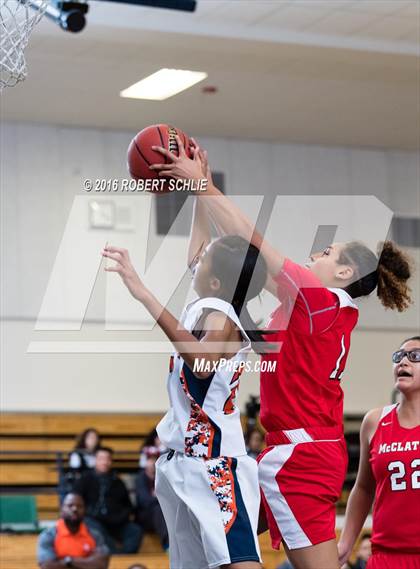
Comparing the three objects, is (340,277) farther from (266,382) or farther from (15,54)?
(15,54)

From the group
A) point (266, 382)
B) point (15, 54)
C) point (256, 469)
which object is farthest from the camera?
point (15, 54)

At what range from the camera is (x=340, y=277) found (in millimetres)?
4680

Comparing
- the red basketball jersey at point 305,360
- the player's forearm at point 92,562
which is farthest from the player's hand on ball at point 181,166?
the player's forearm at point 92,562

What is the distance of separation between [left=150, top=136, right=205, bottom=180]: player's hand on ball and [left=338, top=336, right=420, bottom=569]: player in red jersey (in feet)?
4.76

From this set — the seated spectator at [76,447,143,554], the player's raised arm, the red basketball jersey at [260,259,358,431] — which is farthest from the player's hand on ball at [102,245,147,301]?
the seated spectator at [76,447,143,554]

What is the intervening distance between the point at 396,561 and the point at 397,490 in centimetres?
32

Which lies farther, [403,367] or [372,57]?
[372,57]

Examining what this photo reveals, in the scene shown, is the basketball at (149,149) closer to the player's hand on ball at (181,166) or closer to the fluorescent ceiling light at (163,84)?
the player's hand on ball at (181,166)

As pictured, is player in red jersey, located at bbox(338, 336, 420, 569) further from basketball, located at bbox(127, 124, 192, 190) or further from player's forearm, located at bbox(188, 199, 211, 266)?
basketball, located at bbox(127, 124, 192, 190)

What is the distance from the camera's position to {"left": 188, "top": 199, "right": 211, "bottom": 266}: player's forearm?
486 cm

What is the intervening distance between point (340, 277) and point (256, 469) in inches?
37.5

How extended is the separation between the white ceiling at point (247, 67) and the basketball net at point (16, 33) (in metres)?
3.12

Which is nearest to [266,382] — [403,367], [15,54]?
[403,367]

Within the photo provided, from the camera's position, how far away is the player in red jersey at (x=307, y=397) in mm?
4461
